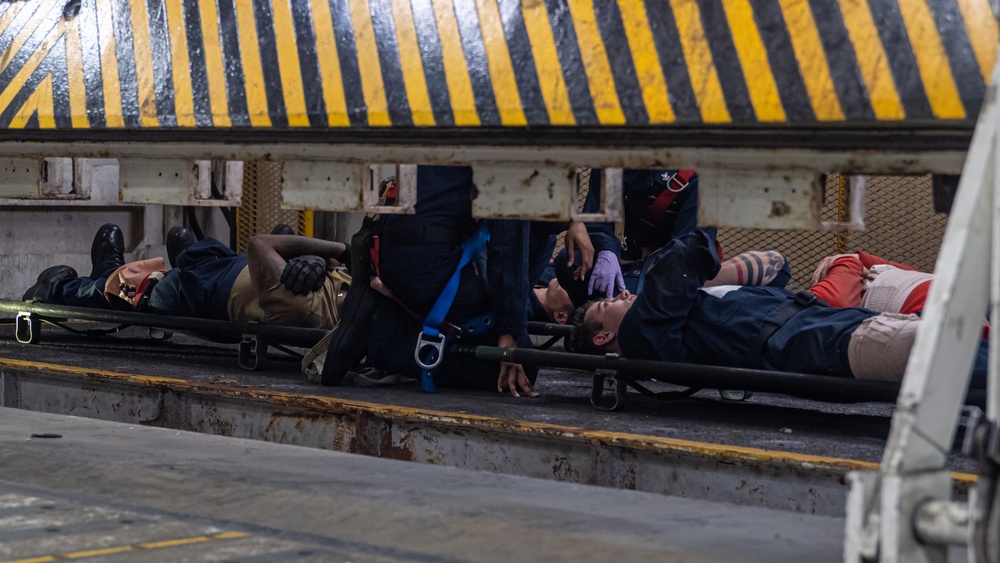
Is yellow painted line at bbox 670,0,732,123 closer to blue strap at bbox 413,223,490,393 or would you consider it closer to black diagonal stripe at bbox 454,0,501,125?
black diagonal stripe at bbox 454,0,501,125

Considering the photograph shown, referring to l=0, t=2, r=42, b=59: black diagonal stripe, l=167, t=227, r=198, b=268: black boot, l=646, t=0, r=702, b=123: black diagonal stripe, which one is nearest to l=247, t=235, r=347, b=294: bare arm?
l=167, t=227, r=198, b=268: black boot

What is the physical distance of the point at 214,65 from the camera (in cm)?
380

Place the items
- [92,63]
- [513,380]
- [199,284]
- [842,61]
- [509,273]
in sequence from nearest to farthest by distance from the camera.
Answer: [842,61]
[92,63]
[509,273]
[513,380]
[199,284]

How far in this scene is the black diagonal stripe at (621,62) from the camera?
3.11m

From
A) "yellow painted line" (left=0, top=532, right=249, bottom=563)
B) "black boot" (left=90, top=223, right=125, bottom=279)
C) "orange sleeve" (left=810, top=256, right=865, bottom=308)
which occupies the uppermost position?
"black boot" (left=90, top=223, right=125, bottom=279)

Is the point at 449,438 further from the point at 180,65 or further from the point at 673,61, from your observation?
the point at 673,61

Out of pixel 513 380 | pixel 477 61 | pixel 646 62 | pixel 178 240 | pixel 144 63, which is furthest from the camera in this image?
pixel 178 240

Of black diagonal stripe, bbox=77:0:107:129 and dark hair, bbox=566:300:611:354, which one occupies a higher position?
black diagonal stripe, bbox=77:0:107:129

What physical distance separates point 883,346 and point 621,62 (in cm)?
197

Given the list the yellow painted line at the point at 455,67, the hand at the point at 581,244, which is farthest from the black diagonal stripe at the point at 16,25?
the hand at the point at 581,244

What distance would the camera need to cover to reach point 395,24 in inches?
139

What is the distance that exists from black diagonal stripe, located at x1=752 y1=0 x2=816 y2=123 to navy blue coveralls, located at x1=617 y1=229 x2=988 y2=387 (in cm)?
210

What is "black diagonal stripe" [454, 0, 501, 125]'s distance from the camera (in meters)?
3.32

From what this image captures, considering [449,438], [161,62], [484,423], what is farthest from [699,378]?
[161,62]
